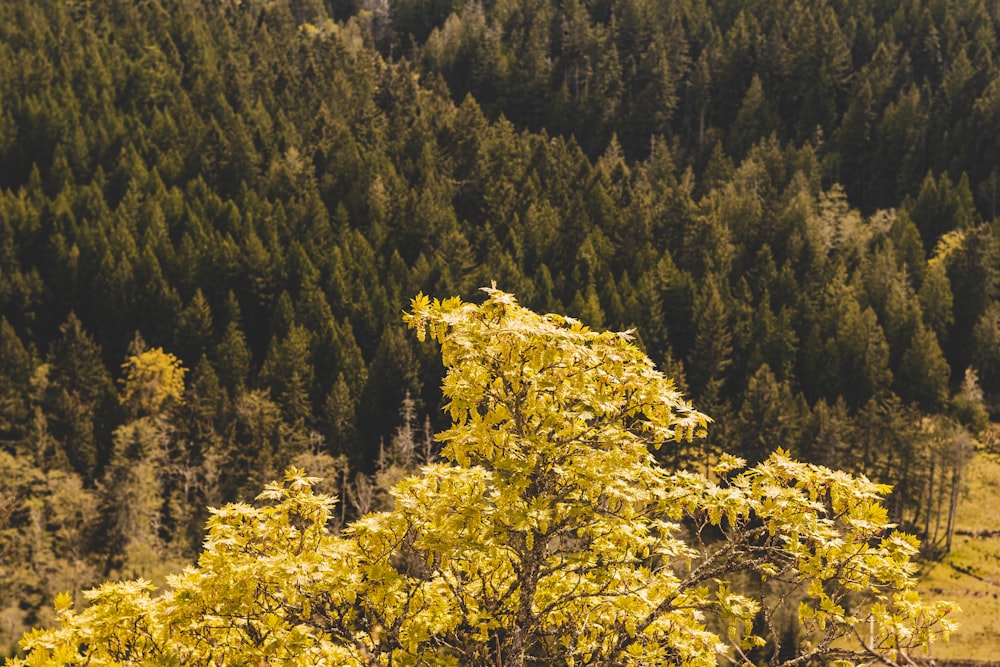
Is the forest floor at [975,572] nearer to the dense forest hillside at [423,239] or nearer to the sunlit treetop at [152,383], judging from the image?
the dense forest hillside at [423,239]

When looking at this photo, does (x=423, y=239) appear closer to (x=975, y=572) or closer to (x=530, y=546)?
(x=975, y=572)

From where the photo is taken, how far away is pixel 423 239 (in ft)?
383

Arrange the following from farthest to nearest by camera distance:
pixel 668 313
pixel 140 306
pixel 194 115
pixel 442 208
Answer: pixel 194 115 → pixel 442 208 → pixel 668 313 → pixel 140 306

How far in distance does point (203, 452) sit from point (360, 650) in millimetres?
71754

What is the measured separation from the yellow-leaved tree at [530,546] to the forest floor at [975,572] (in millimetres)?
54635

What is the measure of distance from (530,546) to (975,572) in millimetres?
79868

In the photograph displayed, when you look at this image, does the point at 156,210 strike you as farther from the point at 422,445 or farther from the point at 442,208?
the point at 422,445

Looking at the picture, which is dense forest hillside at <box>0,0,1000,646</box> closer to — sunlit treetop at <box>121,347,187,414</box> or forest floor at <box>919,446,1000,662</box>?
sunlit treetop at <box>121,347,187,414</box>

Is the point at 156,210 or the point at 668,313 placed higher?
the point at 156,210

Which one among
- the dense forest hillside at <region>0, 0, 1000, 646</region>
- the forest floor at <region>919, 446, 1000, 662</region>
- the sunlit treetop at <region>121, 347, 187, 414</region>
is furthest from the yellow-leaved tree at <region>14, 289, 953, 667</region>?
the sunlit treetop at <region>121, 347, 187, 414</region>

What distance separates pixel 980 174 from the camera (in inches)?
5625

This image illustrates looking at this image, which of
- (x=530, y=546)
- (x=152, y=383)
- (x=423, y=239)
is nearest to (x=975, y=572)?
(x=423, y=239)

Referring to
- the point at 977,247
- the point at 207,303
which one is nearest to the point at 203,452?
the point at 207,303

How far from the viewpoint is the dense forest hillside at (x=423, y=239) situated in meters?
81.3
